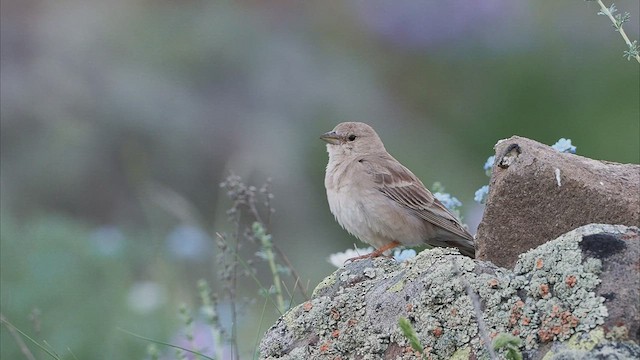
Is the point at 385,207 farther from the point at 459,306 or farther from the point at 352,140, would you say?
the point at 459,306

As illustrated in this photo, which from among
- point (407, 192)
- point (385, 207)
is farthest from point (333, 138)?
point (385, 207)

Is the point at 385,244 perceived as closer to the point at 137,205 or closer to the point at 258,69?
the point at 137,205

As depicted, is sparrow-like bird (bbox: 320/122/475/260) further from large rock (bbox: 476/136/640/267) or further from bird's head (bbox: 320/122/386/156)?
large rock (bbox: 476/136/640/267)

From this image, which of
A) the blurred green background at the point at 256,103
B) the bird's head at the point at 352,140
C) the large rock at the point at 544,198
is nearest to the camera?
the large rock at the point at 544,198

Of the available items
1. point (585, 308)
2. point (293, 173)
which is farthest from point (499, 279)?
point (293, 173)

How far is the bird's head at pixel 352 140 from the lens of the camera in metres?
6.28

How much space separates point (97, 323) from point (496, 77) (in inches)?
249

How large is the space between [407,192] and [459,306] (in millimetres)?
2572

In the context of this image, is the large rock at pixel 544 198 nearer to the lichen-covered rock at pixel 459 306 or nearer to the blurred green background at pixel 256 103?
the lichen-covered rock at pixel 459 306

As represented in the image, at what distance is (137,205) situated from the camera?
33.9 feet

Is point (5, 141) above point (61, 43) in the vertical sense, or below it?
below

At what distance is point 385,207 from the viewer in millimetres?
5672

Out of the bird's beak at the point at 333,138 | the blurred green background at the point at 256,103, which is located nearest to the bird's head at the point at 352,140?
the bird's beak at the point at 333,138

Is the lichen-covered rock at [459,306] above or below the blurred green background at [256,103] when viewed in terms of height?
below
